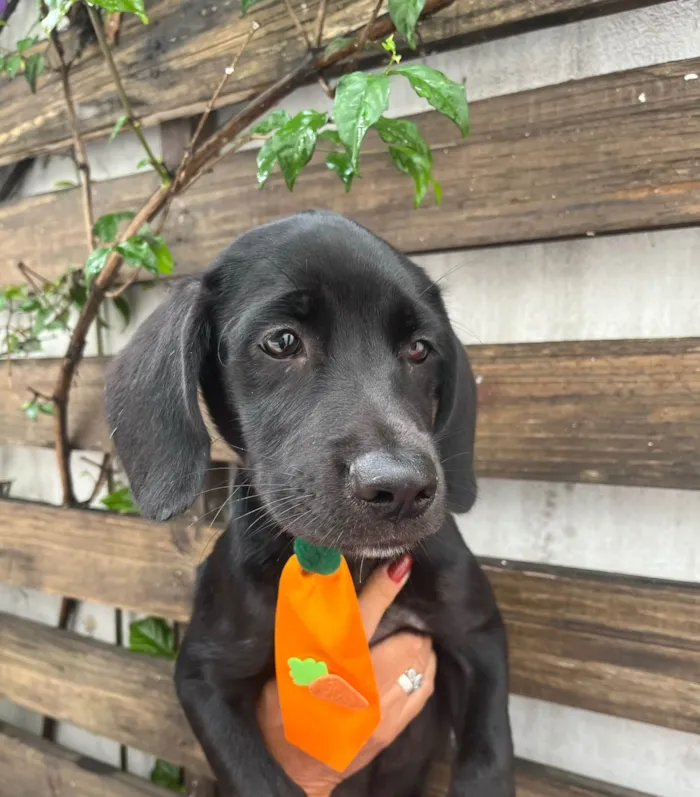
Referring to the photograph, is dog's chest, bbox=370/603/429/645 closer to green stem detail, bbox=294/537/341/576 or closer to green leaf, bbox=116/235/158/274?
green stem detail, bbox=294/537/341/576

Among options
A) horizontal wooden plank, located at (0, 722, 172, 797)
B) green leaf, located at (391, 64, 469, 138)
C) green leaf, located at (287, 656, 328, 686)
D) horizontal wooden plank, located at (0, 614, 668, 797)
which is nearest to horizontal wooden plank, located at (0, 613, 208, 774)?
horizontal wooden plank, located at (0, 614, 668, 797)

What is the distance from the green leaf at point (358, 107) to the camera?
2.55 ft

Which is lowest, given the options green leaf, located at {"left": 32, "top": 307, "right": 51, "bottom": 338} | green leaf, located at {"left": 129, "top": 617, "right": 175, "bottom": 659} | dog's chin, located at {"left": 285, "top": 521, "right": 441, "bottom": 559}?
green leaf, located at {"left": 129, "top": 617, "right": 175, "bottom": 659}

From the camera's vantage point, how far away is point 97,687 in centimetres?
169

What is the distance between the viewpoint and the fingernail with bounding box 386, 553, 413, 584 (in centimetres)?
101

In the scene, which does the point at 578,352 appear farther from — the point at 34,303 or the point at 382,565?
the point at 34,303

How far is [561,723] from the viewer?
1.29m

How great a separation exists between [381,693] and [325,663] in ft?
0.56

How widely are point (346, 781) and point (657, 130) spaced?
1.21 meters

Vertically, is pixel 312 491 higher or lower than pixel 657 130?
lower

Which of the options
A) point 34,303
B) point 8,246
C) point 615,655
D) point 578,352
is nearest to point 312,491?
point 578,352

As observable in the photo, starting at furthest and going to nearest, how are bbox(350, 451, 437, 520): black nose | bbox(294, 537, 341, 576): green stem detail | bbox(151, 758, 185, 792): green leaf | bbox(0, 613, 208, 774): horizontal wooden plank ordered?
bbox(151, 758, 185, 792): green leaf
bbox(0, 613, 208, 774): horizontal wooden plank
bbox(294, 537, 341, 576): green stem detail
bbox(350, 451, 437, 520): black nose

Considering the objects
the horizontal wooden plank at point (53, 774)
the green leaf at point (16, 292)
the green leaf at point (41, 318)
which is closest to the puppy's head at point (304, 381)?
the green leaf at point (41, 318)

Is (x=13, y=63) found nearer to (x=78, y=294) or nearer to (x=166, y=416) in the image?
(x=78, y=294)
